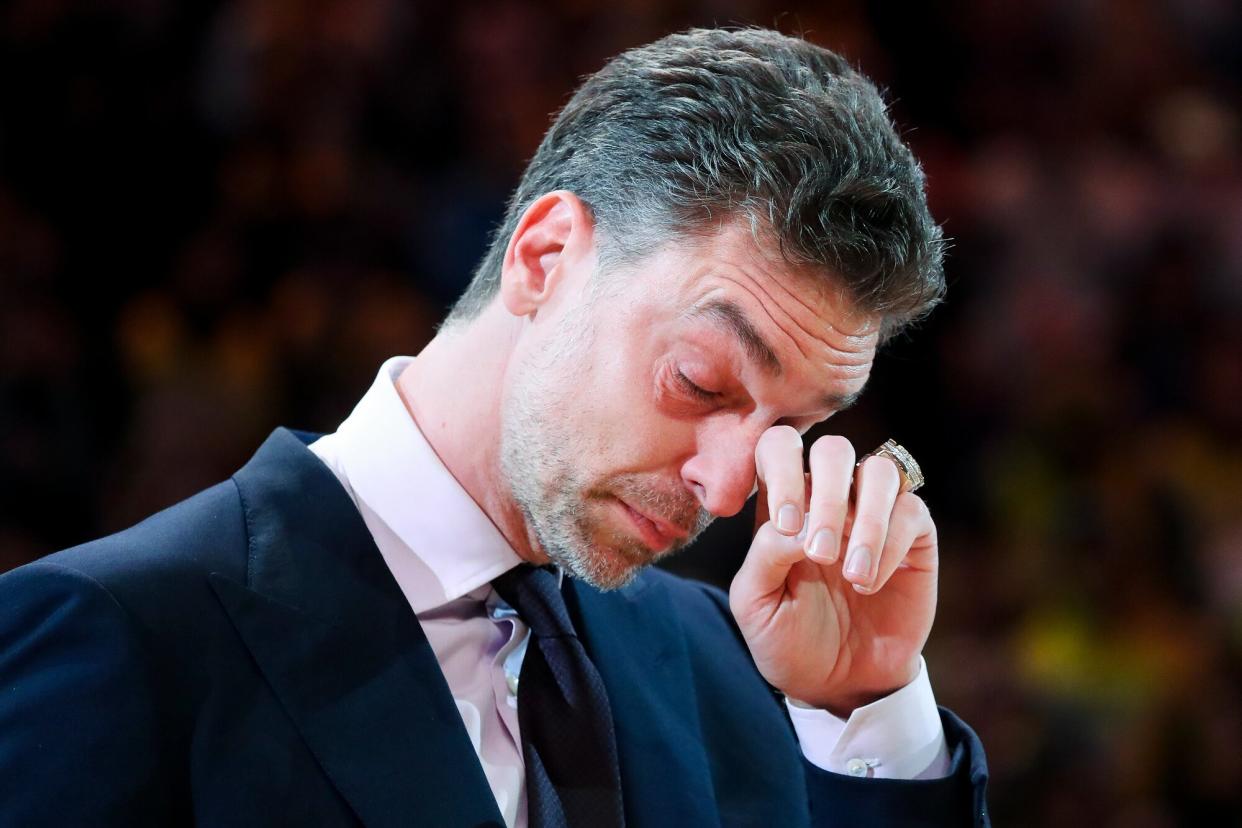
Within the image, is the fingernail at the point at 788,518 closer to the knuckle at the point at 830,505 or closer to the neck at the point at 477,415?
the knuckle at the point at 830,505

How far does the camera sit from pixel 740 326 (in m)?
1.51

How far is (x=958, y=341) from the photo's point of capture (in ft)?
13.6

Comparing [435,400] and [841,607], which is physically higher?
[435,400]

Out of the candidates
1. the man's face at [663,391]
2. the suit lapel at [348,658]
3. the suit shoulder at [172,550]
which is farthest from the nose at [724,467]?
the suit shoulder at [172,550]

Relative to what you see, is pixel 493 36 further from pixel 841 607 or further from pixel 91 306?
pixel 841 607

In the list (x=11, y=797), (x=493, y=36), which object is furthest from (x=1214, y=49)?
(x=11, y=797)

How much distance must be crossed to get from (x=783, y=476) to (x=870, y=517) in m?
0.10

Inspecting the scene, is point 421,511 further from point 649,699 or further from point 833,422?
point 833,422

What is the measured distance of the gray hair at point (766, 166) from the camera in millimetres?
1542

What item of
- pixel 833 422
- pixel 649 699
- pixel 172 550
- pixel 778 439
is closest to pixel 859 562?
pixel 778 439

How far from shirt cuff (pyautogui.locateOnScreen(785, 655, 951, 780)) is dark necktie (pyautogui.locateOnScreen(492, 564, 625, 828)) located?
0.81 feet

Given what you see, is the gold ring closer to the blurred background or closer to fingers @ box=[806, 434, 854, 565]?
fingers @ box=[806, 434, 854, 565]

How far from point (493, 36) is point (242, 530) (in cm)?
302

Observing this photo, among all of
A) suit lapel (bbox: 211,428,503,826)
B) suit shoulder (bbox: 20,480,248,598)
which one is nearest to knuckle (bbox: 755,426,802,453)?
suit lapel (bbox: 211,428,503,826)
